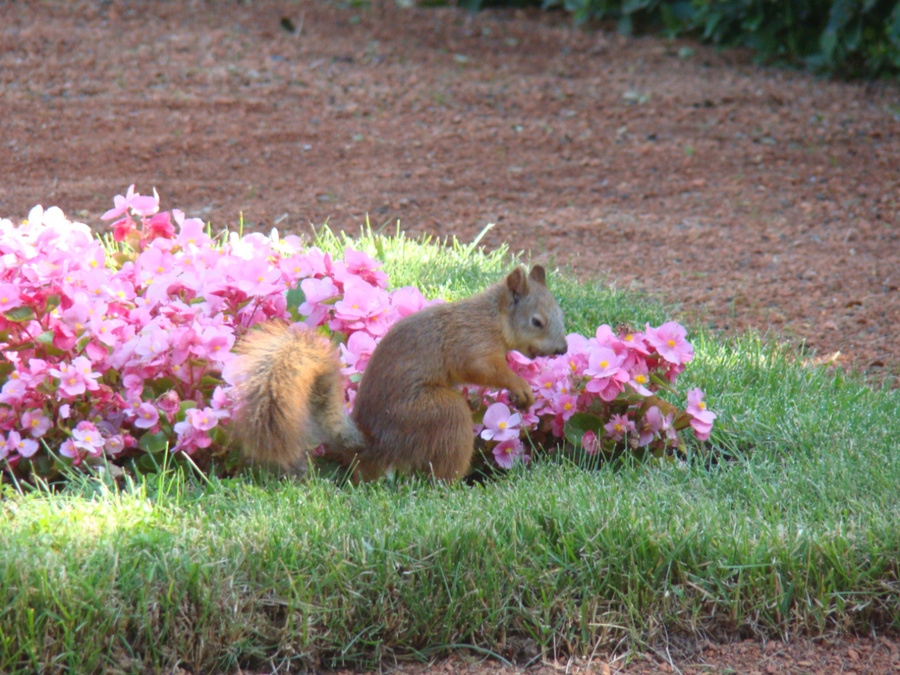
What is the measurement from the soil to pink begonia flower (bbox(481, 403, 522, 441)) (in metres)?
1.75

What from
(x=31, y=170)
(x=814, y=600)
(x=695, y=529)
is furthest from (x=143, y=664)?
(x=31, y=170)

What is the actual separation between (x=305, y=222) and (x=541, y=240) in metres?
1.29

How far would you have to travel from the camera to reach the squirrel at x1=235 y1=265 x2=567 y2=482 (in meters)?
2.59

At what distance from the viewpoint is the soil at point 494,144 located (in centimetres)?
512

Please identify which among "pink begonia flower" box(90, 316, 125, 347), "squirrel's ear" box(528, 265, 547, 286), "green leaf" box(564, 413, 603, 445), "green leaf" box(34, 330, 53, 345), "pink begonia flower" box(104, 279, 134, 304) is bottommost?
"green leaf" box(564, 413, 603, 445)

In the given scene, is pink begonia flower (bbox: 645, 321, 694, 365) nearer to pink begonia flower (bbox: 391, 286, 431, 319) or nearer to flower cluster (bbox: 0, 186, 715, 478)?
flower cluster (bbox: 0, 186, 715, 478)

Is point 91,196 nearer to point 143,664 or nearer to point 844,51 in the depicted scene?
point 143,664

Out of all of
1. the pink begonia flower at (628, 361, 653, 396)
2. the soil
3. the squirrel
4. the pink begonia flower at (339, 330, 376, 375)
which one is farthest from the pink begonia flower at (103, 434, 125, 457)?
the soil

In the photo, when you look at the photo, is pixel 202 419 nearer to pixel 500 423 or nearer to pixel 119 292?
pixel 119 292

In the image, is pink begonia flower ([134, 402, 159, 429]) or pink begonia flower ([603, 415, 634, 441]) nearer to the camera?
pink begonia flower ([134, 402, 159, 429])

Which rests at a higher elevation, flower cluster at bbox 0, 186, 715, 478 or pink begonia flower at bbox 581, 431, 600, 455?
flower cluster at bbox 0, 186, 715, 478

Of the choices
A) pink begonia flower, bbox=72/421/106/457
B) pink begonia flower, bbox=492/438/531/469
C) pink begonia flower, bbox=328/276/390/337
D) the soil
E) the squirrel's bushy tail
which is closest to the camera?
the squirrel's bushy tail

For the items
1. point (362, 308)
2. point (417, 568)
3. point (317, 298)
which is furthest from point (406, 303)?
point (417, 568)

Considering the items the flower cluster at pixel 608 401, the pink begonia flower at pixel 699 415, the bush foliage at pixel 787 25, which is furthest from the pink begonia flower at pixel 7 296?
the bush foliage at pixel 787 25
